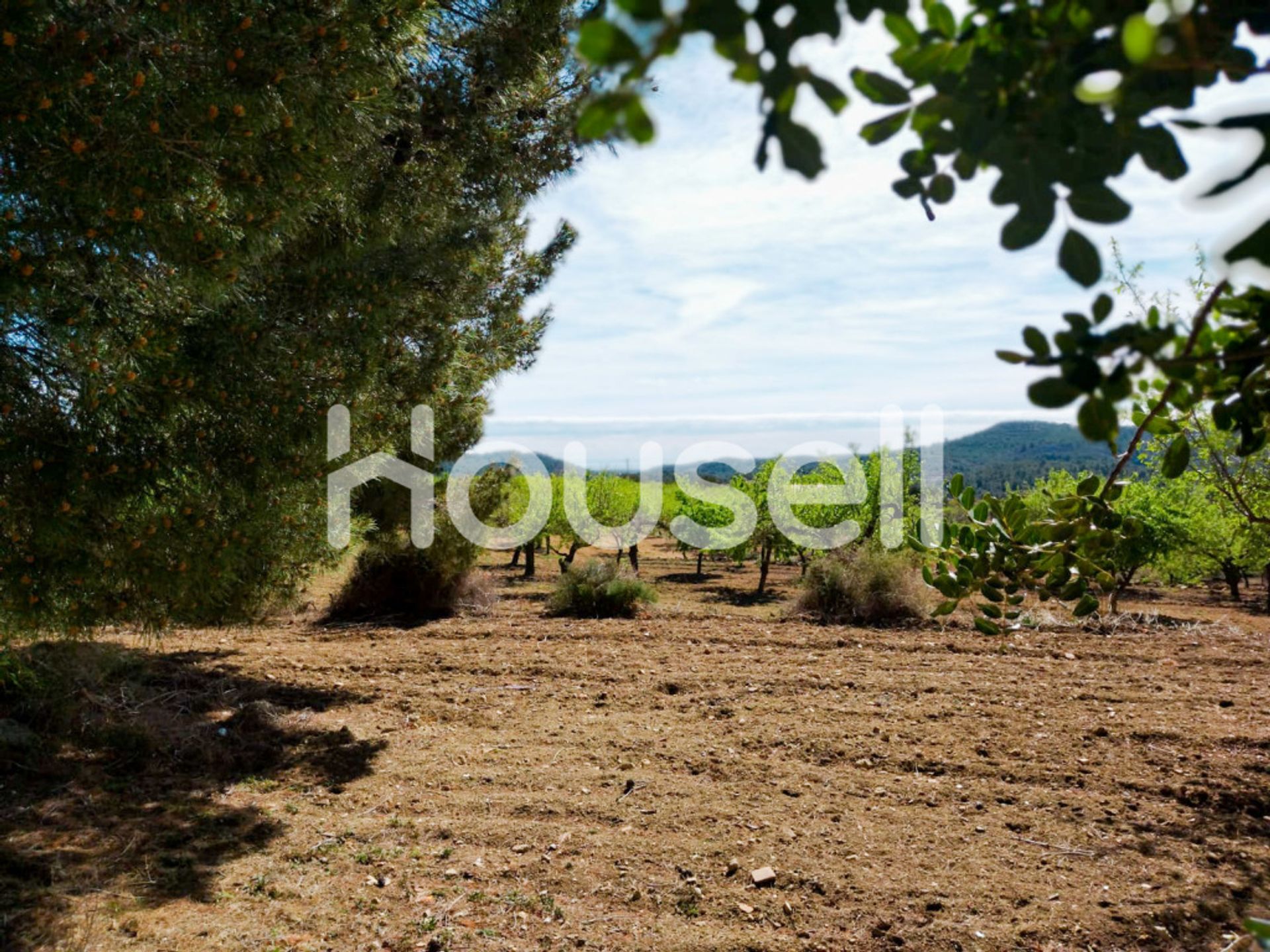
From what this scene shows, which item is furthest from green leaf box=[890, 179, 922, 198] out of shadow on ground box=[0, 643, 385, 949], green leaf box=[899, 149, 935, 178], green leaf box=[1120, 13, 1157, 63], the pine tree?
shadow on ground box=[0, 643, 385, 949]

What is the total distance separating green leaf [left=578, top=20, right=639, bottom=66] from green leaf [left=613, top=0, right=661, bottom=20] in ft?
0.04

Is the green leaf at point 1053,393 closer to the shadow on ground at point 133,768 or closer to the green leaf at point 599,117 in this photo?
the green leaf at point 599,117

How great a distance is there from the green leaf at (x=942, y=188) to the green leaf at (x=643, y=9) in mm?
514

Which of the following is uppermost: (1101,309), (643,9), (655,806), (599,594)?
(643,9)

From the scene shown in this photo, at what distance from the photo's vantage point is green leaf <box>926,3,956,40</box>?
68cm

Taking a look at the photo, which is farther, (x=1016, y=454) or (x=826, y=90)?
(x=1016, y=454)

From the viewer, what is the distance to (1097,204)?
71 centimetres

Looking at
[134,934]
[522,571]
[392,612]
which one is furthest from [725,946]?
[522,571]

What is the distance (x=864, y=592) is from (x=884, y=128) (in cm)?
976

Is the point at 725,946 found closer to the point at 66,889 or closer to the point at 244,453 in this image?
the point at 66,889

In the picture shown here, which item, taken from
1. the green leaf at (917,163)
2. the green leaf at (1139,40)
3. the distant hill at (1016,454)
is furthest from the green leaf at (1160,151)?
the distant hill at (1016,454)

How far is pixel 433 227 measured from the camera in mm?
5305

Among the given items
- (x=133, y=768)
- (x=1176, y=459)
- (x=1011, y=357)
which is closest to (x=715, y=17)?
(x=1011, y=357)

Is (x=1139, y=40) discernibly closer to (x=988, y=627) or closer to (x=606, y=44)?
(x=606, y=44)
